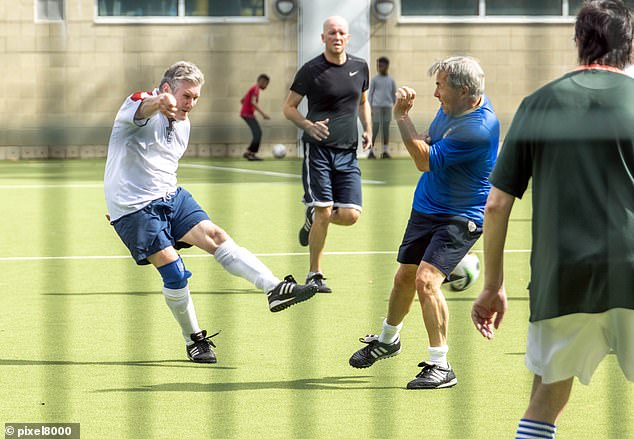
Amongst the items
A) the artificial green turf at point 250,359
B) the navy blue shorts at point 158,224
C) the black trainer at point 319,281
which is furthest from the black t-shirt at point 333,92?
the navy blue shorts at point 158,224

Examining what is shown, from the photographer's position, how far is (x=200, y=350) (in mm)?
6645

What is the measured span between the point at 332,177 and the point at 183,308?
264 centimetres

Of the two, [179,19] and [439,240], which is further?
[179,19]

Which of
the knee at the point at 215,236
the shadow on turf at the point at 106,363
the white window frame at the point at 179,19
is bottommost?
the shadow on turf at the point at 106,363

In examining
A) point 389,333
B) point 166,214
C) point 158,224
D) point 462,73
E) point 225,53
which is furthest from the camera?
point 225,53

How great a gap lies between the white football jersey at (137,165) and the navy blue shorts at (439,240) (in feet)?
3.94

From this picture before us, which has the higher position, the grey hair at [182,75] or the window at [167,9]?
the window at [167,9]

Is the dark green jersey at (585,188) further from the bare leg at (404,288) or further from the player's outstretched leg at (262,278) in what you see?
the player's outstretched leg at (262,278)

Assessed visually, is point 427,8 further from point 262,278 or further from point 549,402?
point 549,402

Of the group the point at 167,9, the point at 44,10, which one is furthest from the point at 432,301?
the point at 44,10

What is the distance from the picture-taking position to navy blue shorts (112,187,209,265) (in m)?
6.55

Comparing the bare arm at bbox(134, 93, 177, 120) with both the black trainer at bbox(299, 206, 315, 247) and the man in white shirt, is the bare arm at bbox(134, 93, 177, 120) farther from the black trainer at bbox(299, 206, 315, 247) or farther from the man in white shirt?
the black trainer at bbox(299, 206, 315, 247)

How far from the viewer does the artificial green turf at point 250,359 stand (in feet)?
17.9

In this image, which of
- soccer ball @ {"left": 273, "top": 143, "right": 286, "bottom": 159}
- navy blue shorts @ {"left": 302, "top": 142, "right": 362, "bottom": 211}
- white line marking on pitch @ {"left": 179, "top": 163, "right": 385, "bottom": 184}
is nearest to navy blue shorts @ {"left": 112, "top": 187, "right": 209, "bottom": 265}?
navy blue shorts @ {"left": 302, "top": 142, "right": 362, "bottom": 211}
